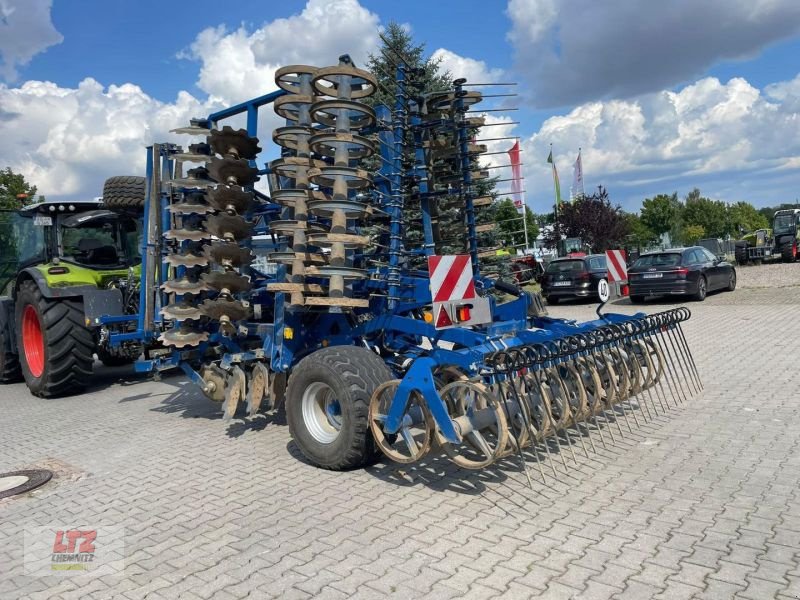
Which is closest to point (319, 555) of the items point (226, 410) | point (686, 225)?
point (226, 410)

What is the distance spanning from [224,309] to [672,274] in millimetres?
12704

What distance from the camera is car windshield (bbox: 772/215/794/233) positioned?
25.8m

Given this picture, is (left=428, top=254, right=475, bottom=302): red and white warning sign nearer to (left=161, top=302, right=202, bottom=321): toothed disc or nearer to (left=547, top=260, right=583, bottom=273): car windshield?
(left=161, top=302, right=202, bottom=321): toothed disc

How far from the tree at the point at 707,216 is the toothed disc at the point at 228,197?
6194cm

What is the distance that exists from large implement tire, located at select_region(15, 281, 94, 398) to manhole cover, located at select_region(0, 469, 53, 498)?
3047 mm

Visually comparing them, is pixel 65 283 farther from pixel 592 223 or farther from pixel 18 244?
pixel 592 223

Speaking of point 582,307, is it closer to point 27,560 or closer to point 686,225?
point 27,560

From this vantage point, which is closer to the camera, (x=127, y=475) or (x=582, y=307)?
(x=127, y=475)

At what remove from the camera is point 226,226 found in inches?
221

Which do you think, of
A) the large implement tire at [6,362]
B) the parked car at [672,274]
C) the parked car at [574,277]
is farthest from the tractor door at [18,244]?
the parked car at [672,274]

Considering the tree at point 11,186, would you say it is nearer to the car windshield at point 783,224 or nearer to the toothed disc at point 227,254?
the toothed disc at point 227,254

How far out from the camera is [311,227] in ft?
17.4

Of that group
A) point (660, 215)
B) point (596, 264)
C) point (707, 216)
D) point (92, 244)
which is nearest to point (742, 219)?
point (707, 216)

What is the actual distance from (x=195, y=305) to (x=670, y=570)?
4747mm
